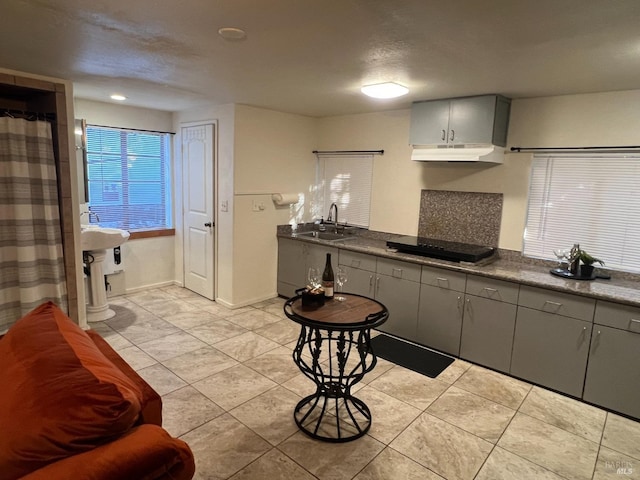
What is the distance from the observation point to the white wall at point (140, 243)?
4352 millimetres

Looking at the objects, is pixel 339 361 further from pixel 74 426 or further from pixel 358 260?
pixel 358 260

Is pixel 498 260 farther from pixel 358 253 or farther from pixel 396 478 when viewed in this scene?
pixel 396 478

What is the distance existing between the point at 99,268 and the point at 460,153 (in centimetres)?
383

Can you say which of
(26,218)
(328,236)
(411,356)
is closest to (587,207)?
(411,356)

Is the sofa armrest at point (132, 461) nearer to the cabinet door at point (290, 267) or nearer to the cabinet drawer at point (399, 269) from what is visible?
the cabinet drawer at point (399, 269)

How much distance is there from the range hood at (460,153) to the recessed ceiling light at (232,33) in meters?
2.17

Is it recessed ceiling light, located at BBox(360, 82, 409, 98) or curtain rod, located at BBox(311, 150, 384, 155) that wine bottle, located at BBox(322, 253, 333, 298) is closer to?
recessed ceiling light, located at BBox(360, 82, 409, 98)

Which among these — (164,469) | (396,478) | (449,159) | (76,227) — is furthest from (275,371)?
(449,159)

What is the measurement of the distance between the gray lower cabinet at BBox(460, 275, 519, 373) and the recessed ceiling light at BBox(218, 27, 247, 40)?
2.50m

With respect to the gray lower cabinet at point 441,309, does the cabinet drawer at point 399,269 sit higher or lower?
higher

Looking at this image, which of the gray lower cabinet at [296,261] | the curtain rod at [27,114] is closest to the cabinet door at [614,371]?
the gray lower cabinet at [296,261]

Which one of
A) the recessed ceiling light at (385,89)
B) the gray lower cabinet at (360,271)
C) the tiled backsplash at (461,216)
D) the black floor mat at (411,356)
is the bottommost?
the black floor mat at (411,356)

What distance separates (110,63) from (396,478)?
323 centimetres

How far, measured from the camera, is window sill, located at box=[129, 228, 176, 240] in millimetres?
4844
